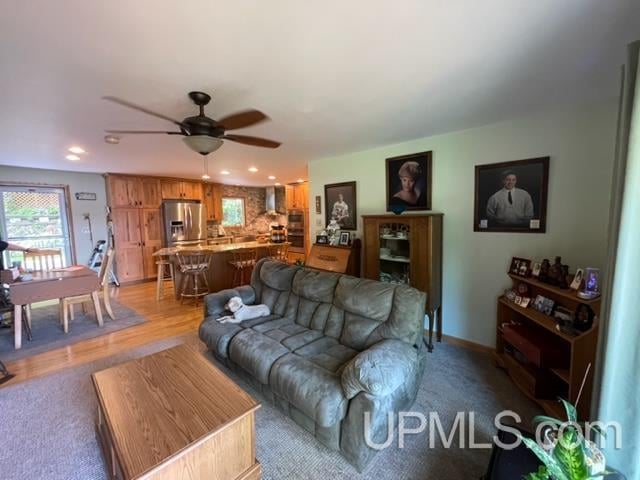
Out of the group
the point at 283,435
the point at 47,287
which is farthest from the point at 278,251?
the point at 283,435

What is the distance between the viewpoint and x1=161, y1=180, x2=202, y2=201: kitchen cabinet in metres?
6.31

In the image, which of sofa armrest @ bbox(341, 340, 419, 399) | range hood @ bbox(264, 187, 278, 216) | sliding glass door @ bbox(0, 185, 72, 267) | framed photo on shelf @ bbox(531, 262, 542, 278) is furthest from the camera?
range hood @ bbox(264, 187, 278, 216)

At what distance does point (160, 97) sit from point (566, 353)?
3.60 metres

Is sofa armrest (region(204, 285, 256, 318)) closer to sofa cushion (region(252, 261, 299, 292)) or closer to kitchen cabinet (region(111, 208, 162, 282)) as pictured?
sofa cushion (region(252, 261, 299, 292))

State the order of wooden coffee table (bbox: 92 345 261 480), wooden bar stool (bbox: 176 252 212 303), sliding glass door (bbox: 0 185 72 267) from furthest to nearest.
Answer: sliding glass door (bbox: 0 185 72 267), wooden bar stool (bbox: 176 252 212 303), wooden coffee table (bbox: 92 345 261 480)

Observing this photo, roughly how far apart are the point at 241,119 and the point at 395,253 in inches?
86.9

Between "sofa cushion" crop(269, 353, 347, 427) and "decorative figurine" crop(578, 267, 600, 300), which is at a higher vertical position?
"decorative figurine" crop(578, 267, 600, 300)

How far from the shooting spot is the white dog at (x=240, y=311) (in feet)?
8.76

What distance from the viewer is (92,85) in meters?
1.88

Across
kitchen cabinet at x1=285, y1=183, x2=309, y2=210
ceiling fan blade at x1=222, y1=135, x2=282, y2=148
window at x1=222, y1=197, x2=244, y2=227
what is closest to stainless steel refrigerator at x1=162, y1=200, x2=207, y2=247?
window at x1=222, y1=197, x2=244, y2=227

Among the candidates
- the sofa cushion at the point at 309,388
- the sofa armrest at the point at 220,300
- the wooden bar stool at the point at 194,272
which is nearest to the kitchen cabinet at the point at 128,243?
the wooden bar stool at the point at 194,272

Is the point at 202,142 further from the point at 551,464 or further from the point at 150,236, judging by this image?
the point at 150,236

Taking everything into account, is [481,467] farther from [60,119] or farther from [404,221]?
[60,119]

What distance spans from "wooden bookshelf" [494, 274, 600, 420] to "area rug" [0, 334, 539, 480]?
0.16m
